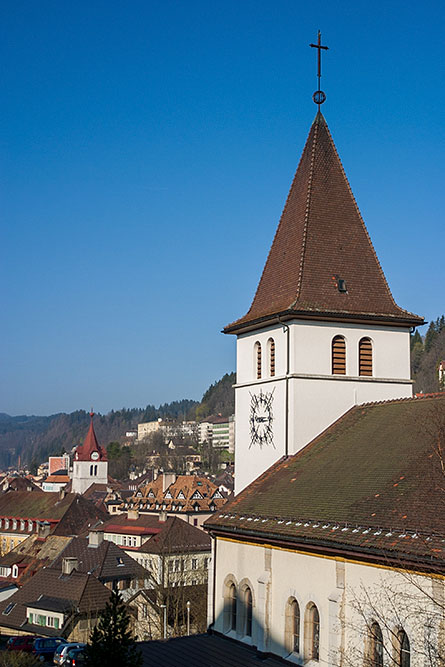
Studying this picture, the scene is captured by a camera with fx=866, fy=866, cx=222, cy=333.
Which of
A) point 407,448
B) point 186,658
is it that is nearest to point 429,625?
point 407,448

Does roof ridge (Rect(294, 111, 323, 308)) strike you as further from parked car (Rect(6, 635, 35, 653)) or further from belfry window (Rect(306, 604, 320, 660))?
parked car (Rect(6, 635, 35, 653))

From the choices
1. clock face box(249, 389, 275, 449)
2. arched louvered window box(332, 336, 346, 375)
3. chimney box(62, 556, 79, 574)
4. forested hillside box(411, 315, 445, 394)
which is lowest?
chimney box(62, 556, 79, 574)

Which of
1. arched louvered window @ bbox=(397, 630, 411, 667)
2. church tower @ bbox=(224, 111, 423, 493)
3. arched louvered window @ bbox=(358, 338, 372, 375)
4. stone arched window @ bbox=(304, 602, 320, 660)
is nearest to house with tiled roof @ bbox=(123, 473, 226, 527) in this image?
church tower @ bbox=(224, 111, 423, 493)

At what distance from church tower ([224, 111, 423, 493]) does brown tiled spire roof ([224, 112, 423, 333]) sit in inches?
1.4

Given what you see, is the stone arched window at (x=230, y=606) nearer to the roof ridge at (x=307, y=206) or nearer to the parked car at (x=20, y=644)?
the roof ridge at (x=307, y=206)

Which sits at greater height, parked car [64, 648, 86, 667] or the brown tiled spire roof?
the brown tiled spire roof

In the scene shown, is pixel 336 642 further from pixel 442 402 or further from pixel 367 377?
pixel 367 377

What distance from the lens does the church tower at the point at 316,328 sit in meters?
26.1

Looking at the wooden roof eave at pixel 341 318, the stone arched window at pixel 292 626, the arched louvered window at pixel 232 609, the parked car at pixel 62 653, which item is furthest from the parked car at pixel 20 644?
the stone arched window at pixel 292 626

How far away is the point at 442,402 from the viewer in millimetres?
20938

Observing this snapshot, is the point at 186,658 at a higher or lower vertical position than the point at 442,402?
lower

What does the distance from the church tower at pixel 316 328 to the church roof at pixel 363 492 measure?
100 centimetres

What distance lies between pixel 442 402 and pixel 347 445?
325 centimetres

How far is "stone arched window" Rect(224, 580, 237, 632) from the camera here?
23.8 m
